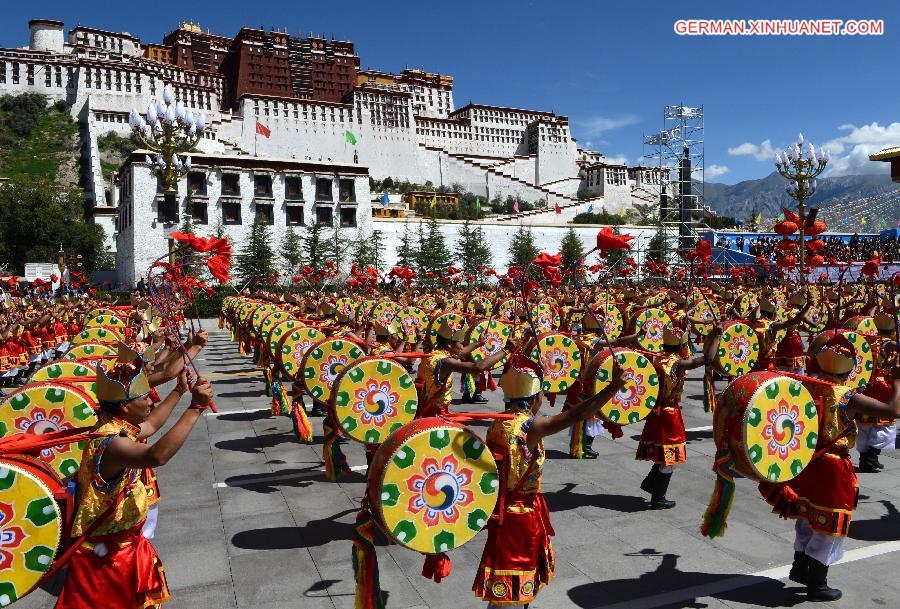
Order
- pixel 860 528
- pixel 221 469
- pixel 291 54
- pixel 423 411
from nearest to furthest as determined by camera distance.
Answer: pixel 860 528 < pixel 423 411 < pixel 221 469 < pixel 291 54

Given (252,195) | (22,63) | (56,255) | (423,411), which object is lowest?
(423,411)

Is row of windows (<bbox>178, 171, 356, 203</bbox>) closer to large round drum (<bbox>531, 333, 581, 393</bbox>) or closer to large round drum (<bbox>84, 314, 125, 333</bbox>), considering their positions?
large round drum (<bbox>84, 314, 125, 333</bbox>)

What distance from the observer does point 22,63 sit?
81.8 meters

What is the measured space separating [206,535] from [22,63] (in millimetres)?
95935

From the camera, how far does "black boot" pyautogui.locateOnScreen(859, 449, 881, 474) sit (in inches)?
318

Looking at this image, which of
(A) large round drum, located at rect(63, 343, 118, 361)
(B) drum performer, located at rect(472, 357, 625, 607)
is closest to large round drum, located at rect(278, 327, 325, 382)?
(A) large round drum, located at rect(63, 343, 118, 361)

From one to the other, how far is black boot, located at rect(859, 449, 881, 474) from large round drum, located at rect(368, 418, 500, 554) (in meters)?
6.37

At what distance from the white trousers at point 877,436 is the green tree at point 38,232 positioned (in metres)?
57.1

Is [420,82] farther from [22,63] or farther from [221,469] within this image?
[221,469]

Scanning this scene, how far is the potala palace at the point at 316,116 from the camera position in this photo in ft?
255

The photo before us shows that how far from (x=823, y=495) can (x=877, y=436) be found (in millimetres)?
3873

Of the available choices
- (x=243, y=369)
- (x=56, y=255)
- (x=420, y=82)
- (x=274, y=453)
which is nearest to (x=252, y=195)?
(x=56, y=255)

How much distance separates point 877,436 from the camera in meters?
8.03

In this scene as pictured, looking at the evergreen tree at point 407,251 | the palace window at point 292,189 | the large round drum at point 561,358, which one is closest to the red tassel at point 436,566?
the large round drum at point 561,358
